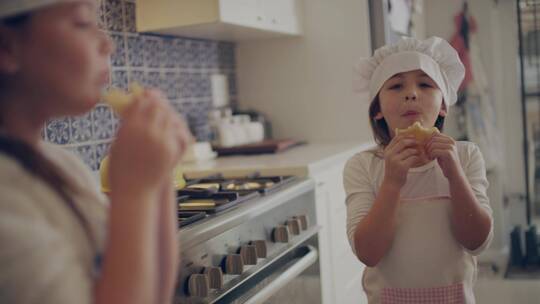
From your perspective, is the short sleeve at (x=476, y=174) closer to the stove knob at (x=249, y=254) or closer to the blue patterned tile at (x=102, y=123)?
the stove knob at (x=249, y=254)

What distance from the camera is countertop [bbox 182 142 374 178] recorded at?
219 cm

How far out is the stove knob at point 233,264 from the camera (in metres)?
1.55

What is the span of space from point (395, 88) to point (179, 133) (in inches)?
33.0

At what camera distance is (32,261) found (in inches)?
20.7

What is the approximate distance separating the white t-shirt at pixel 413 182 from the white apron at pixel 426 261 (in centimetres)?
3

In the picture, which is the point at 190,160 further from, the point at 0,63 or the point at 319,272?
the point at 0,63

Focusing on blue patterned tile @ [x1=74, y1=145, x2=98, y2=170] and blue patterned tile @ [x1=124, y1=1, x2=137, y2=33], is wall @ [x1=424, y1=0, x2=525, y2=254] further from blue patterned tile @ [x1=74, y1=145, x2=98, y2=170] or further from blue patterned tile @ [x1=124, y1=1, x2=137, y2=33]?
blue patterned tile @ [x1=74, y1=145, x2=98, y2=170]

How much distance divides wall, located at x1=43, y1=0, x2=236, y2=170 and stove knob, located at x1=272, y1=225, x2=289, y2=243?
2.33 feet

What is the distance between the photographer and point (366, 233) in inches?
50.1

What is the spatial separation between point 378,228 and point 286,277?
0.59 meters

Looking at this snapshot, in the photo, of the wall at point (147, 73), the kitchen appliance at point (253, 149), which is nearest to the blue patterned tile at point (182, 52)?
the wall at point (147, 73)

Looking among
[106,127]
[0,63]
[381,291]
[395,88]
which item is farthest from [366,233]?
[106,127]

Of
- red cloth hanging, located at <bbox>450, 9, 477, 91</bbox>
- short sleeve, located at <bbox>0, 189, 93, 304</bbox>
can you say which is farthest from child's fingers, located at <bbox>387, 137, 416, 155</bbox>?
red cloth hanging, located at <bbox>450, 9, 477, 91</bbox>

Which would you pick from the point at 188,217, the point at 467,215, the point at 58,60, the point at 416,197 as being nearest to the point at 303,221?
the point at 188,217
